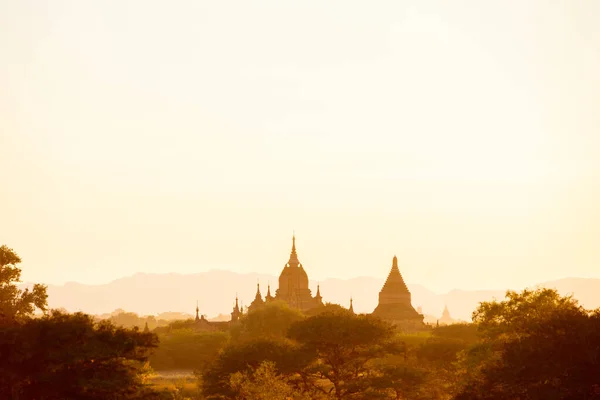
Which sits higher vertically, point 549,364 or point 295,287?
point 295,287

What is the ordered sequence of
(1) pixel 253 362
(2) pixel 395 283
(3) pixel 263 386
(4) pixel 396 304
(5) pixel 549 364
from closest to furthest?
(5) pixel 549 364 → (3) pixel 263 386 → (1) pixel 253 362 → (4) pixel 396 304 → (2) pixel 395 283

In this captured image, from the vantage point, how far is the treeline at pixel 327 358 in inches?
1825

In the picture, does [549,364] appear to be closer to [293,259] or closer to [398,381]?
[398,381]

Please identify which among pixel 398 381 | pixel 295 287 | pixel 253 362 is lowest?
pixel 398 381

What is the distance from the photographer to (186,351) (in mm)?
116500

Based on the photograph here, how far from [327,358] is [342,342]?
2.10 m

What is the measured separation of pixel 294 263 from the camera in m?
163

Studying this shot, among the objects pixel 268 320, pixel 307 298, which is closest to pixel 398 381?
pixel 268 320

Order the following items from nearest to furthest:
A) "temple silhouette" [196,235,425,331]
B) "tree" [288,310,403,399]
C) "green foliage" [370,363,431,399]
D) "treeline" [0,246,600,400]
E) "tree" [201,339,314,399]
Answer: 1. "treeline" [0,246,600,400]
2. "green foliage" [370,363,431,399]
3. "tree" [201,339,314,399]
4. "tree" [288,310,403,399]
5. "temple silhouette" [196,235,425,331]

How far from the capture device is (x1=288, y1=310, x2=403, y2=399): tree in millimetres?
68688

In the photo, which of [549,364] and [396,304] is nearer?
[549,364]

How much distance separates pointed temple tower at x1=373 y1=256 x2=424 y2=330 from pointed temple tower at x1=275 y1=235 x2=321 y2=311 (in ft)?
47.2

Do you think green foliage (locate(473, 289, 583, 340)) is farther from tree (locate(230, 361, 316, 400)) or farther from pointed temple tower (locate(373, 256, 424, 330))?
pointed temple tower (locate(373, 256, 424, 330))

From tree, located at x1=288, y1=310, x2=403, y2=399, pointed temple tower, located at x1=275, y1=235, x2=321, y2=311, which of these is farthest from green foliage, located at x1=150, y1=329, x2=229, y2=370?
tree, located at x1=288, y1=310, x2=403, y2=399
